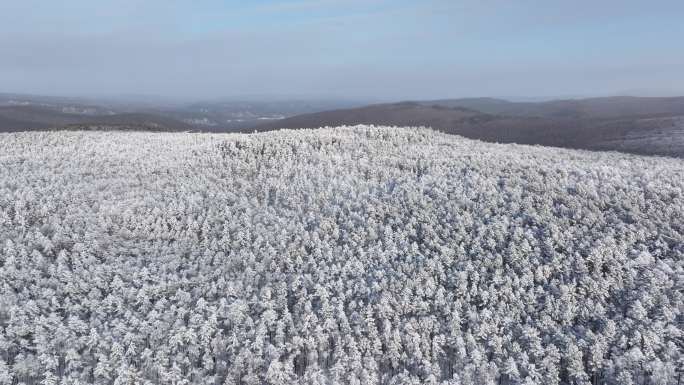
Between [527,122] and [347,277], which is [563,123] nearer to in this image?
[527,122]

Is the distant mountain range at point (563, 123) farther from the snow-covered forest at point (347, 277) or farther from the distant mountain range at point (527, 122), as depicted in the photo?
the snow-covered forest at point (347, 277)

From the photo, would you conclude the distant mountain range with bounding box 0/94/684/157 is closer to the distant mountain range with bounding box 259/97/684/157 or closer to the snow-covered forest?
the distant mountain range with bounding box 259/97/684/157

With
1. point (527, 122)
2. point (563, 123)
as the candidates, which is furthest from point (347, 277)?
point (527, 122)

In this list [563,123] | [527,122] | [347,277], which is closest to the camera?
[347,277]

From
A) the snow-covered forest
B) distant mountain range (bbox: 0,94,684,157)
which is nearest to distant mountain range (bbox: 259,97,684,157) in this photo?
distant mountain range (bbox: 0,94,684,157)

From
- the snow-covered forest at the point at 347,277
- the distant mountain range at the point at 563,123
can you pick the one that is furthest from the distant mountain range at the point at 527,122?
the snow-covered forest at the point at 347,277

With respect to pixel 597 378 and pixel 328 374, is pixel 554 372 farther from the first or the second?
pixel 328 374

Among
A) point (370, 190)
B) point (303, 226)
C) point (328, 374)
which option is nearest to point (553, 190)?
point (370, 190)
